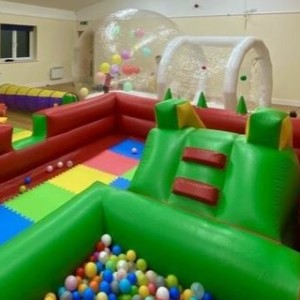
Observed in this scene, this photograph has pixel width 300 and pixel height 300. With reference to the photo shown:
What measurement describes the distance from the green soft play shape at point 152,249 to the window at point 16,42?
7.35 meters

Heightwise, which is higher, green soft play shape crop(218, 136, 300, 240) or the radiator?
the radiator

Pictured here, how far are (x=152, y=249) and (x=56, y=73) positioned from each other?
8.35 meters

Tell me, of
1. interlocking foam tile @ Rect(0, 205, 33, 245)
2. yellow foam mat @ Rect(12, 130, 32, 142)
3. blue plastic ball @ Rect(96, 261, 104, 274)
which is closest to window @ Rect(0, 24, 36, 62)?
yellow foam mat @ Rect(12, 130, 32, 142)

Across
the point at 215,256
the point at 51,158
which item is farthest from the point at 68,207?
the point at 51,158

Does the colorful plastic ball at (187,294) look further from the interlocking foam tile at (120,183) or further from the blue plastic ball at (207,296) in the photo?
the interlocking foam tile at (120,183)

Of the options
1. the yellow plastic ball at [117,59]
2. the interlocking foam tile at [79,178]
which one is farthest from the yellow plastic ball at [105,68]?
the interlocking foam tile at [79,178]

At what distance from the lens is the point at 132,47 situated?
5.34 metres

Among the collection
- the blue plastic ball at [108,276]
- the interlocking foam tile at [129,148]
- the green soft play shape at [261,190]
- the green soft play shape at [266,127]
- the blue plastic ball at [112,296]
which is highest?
the green soft play shape at [266,127]

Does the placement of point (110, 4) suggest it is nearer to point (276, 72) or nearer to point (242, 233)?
point (276, 72)

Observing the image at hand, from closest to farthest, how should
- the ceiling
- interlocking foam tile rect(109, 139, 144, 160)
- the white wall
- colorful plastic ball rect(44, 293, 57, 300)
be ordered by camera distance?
colorful plastic ball rect(44, 293, 57, 300), interlocking foam tile rect(109, 139, 144, 160), the white wall, the ceiling

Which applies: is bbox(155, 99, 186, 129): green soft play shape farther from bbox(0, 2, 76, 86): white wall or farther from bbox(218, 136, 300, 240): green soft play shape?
bbox(0, 2, 76, 86): white wall

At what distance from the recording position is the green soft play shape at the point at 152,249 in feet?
4.55

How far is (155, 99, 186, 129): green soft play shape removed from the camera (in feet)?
7.20

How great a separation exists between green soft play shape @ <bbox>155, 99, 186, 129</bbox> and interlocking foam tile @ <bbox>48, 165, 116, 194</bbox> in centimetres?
99
